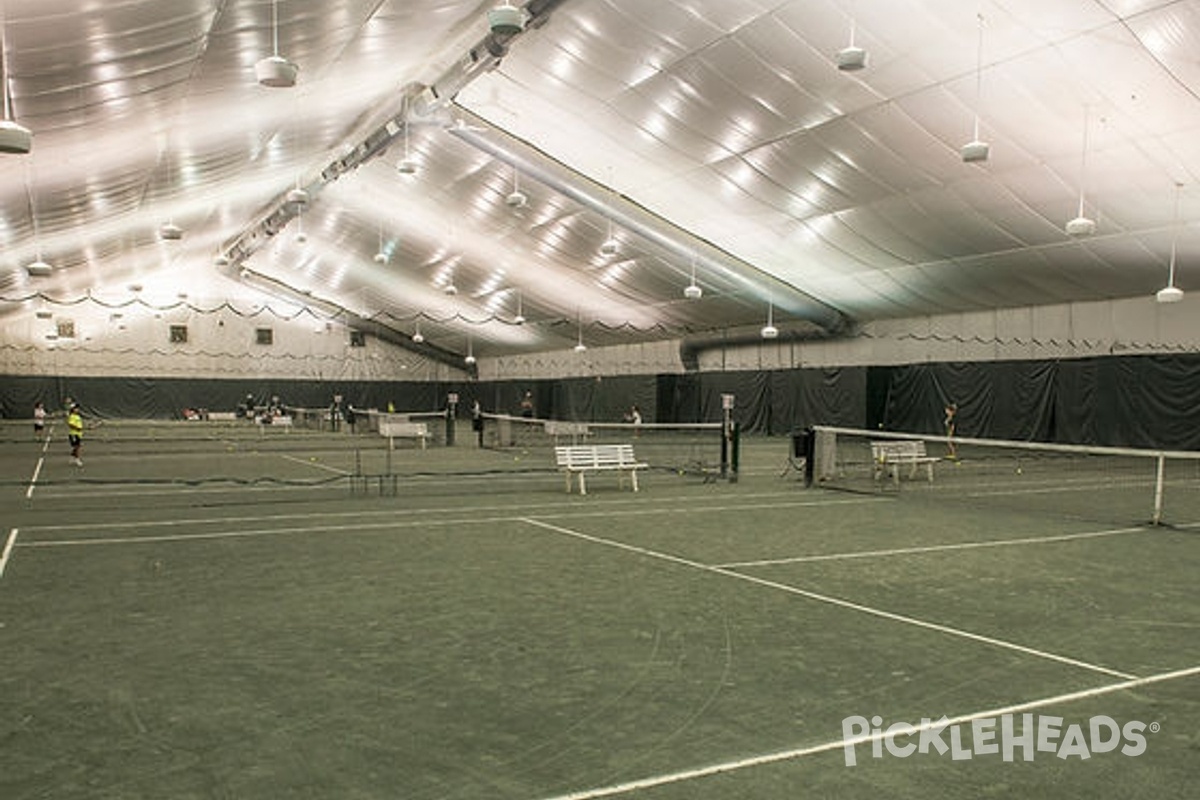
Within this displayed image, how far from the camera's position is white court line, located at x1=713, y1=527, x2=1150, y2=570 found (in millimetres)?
9094

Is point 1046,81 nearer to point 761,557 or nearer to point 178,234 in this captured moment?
point 761,557

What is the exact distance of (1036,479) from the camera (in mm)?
18828

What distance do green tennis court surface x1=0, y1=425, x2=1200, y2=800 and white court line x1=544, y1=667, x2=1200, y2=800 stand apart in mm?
18

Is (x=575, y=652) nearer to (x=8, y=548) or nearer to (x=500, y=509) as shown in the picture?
(x=8, y=548)

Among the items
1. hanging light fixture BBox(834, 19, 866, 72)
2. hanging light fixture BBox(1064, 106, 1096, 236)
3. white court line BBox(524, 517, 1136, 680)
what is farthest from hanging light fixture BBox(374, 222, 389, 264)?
white court line BBox(524, 517, 1136, 680)

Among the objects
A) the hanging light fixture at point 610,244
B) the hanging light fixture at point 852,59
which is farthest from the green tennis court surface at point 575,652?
the hanging light fixture at point 610,244

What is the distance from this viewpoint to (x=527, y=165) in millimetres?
26281

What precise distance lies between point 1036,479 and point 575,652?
1585 centimetres

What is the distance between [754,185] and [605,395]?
2424 cm

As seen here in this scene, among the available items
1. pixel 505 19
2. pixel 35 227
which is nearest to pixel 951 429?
pixel 505 19

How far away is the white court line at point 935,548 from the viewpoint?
29.8 feet

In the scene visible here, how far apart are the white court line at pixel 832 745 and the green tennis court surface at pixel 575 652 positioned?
0.06 ft

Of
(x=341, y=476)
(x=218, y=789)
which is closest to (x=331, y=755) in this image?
(x=218, y=789)

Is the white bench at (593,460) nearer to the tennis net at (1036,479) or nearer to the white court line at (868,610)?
the tennis net at (1036,479)
